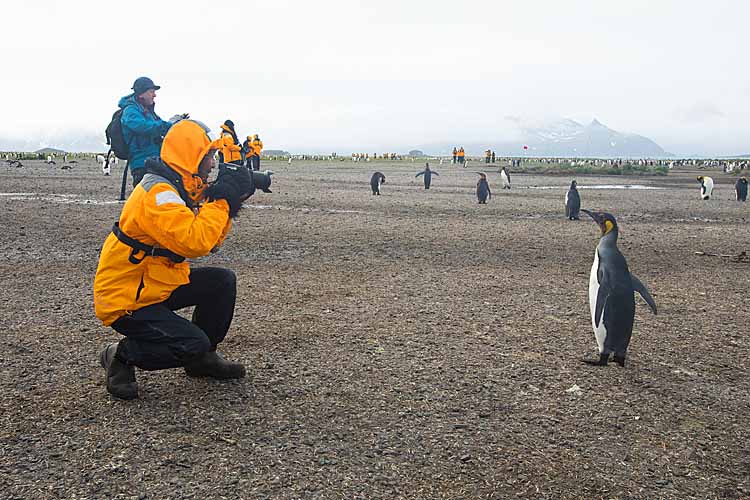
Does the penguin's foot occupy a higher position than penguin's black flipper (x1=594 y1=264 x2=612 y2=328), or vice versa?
penguin's black flipper (x1=594 y1=264 x2=612 y2=328)

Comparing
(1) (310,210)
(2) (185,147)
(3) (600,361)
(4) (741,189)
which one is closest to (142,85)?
(2) (185,147)

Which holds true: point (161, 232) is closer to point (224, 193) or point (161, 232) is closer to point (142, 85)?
point (224, 193)

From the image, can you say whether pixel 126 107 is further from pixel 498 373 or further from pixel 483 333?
pixel 498 373

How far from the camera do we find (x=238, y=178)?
11.7 feet

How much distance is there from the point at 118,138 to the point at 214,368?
378 cm

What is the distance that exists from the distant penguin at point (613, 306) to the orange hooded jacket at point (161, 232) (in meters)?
2.68

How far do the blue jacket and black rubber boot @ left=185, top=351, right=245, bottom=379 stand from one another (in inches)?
126

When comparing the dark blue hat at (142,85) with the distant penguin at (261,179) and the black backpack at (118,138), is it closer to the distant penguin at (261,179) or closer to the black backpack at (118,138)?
the black backpack at (118,138)

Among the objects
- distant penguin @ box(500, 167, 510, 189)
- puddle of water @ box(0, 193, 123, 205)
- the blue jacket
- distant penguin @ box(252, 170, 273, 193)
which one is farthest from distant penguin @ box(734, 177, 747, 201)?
distant penguin @ box(252, 170, 273, 193)

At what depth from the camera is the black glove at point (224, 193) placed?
3.49m

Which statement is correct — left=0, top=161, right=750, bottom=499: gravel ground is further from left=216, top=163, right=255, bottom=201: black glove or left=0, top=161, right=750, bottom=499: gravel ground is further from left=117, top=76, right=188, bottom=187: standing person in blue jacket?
left=117, top=76, right=188, bottom=187: standing person in blue jacket

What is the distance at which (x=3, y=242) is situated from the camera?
923 centimetres

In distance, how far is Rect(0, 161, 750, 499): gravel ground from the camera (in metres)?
2.93

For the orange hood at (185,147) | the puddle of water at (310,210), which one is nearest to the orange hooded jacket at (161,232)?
the orange hood at (185,147)
